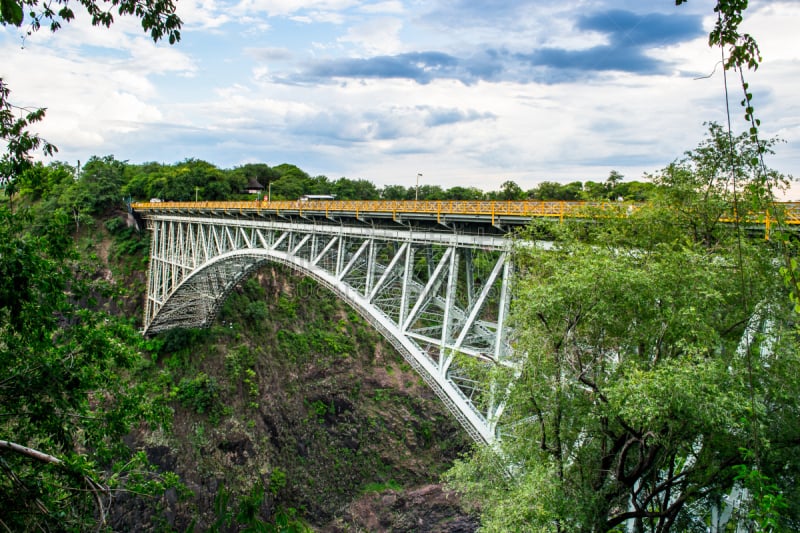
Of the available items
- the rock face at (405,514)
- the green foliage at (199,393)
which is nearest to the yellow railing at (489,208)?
the green foliage at (199,393)

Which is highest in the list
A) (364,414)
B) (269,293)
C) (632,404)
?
(632,404)

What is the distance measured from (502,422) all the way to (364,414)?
83.9 feet

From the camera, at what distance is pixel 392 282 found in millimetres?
18859

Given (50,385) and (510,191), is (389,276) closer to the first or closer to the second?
(50,385)

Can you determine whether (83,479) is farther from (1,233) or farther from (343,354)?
(343,354)

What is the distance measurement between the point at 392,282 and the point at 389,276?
0.54 metres

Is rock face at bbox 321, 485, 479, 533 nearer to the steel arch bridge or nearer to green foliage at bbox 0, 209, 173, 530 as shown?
the steel arch bridge

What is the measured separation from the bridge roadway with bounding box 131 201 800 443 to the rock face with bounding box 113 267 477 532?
5.53 meters

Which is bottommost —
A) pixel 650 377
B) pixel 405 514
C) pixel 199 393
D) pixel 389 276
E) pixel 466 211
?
pixel 405 514

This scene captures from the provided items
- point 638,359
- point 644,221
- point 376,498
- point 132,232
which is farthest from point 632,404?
point 132,232

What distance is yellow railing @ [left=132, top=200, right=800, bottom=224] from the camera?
35.4 feet

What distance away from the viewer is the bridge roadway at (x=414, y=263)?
13.6 meters

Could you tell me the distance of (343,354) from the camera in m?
40.5

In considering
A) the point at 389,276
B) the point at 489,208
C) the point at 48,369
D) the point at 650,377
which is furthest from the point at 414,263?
the point at 48,369
